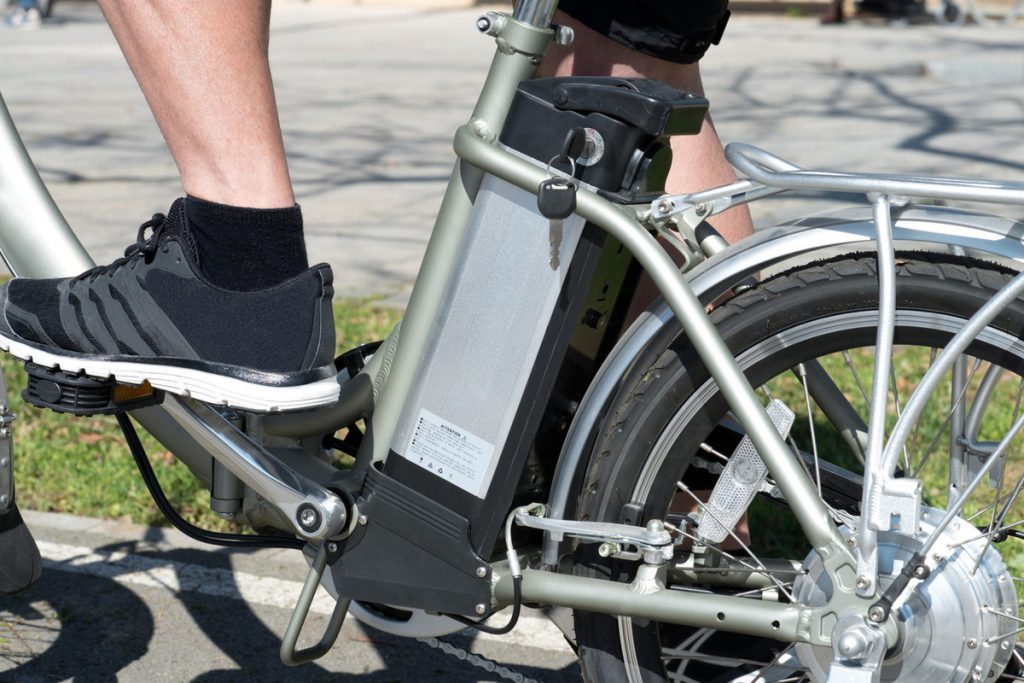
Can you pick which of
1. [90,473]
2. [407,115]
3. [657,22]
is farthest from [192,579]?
[407,115]

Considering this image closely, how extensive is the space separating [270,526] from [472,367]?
0.47 m

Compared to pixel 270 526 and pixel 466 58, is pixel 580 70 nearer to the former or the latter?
pixel 270 526

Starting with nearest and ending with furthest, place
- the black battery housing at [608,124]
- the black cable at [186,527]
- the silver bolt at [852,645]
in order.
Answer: the silver bolt at [852,645]
the black battery housing at [608,124]
the black cable at [186,527]

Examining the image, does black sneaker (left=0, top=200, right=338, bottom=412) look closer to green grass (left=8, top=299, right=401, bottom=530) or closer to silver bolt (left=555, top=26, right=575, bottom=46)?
silver bolt (left=555, top=26, right=575, bottom=46)

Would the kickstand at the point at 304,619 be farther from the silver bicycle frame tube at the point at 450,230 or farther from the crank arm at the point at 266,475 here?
the silver bicycle frame tube at the point at 450,230

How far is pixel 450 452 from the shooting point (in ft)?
5.77

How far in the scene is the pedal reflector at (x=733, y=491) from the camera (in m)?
1.69

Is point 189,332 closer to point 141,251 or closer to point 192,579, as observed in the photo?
point 141,251

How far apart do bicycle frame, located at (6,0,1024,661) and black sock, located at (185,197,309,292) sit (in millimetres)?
193

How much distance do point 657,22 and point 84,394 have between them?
3.16 ft

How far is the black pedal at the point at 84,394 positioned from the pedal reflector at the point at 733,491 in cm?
76

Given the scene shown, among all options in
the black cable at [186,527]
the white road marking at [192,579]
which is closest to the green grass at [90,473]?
the white road marking at [192,579]

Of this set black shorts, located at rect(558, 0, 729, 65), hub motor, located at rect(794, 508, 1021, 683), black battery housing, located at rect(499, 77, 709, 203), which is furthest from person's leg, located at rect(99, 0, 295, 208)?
hub motor, located at rect(794, 508, 1021, 683)

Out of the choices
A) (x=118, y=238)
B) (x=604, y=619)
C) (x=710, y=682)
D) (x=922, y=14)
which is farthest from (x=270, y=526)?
(x=922, y=14)
